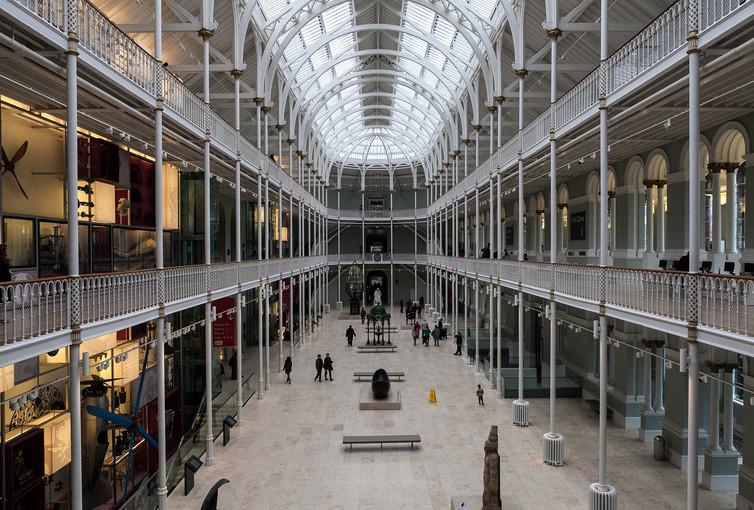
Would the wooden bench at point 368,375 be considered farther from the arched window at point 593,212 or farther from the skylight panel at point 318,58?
the skylight panel at point 318,58

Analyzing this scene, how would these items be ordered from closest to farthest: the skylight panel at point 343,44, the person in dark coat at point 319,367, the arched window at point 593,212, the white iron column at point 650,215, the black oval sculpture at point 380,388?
the white iron column at point 650,215 → the black oval sculpture at point 380,388 → the arched window at point 593,212 → the person in dark coat at point 319,367 → the skylight panel at point 343,44

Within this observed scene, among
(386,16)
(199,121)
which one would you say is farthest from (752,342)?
(386,16)

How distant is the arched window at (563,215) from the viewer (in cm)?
2524

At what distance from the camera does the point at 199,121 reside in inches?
555

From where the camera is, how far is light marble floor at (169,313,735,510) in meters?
12.0

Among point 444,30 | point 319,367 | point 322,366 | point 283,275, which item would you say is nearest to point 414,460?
point 319,367

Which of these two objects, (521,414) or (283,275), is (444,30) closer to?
(283,275)

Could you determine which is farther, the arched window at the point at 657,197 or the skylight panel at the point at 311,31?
the skylight panel at the point at 311,31

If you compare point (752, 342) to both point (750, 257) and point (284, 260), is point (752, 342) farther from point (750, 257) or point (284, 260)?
point (284, 260)

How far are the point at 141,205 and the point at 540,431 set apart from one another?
1425cm

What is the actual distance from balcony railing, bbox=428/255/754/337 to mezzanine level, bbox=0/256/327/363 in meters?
8.95

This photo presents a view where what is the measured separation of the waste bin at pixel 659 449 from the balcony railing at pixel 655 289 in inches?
201

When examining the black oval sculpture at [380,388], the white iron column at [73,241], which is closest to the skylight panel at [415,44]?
the black oval sculpture at [380,388]

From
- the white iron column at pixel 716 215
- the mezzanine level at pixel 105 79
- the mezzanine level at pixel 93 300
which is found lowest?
the mezzanine level at pixel 93 300
